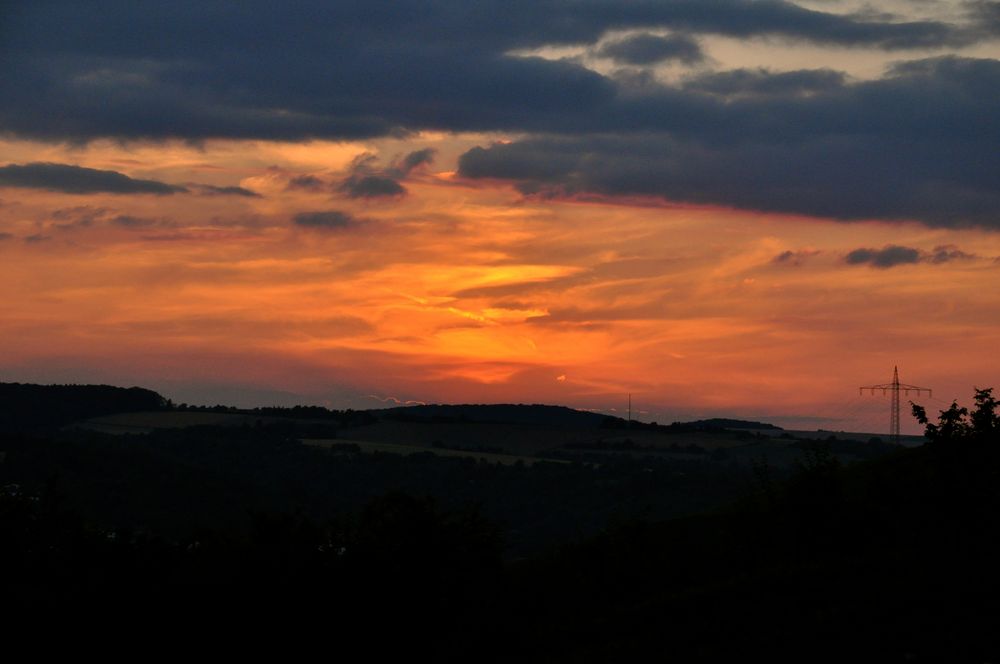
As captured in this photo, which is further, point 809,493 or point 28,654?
point 809,493

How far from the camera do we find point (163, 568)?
6825cm

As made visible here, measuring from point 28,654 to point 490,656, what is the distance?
70.4 feet

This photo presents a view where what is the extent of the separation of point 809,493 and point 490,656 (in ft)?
88.3

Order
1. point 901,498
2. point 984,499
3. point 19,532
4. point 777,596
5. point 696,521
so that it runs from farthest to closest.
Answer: point 696,521 < point 19,532 < point 901,498 < point 984,499 < point 777,596

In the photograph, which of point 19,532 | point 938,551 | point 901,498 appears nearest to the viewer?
point 938,551

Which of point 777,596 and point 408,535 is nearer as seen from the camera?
point 777,596

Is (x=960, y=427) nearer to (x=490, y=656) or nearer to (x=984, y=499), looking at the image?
(x=984, y=499)

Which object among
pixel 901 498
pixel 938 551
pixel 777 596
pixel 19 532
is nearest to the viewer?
pixel 777 596

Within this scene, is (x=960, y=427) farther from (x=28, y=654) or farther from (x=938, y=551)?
(x=28, y=654)

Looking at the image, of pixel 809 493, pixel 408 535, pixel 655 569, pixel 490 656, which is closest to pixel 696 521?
pixel 655 569

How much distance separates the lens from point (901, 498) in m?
73.6

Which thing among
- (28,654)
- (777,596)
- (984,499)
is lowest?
(28,654)

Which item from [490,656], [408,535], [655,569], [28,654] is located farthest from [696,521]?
[28,654]

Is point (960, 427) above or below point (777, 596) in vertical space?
above
